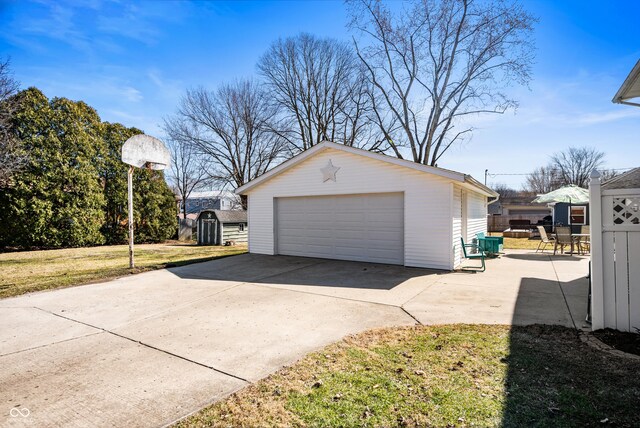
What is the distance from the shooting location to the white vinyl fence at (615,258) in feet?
12.6

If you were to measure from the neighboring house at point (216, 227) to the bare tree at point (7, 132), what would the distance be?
764 cm

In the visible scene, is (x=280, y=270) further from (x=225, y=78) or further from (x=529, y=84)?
(x=225, y=78)

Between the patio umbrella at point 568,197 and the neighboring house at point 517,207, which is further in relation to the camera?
the neighboring house at point 517,207

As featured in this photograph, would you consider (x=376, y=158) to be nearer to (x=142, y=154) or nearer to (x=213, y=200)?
(x=142, y=154)

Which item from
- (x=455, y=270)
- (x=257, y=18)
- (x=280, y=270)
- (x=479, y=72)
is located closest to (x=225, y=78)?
(x=257, y=18)

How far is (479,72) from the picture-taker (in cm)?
1934

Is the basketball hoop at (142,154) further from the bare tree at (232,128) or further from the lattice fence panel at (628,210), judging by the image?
the bare tree at (232,128)

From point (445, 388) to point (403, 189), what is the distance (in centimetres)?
686


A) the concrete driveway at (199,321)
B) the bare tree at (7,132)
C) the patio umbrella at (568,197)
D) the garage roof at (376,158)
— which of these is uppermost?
the bare tree at (7,132)

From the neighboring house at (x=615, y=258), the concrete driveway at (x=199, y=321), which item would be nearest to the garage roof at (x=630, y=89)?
the neighboring house at (x=615, y=258)

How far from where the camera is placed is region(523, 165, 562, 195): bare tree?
47.2 metres

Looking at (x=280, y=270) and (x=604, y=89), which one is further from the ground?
(x=604, y=89)

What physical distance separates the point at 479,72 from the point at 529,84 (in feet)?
9.39

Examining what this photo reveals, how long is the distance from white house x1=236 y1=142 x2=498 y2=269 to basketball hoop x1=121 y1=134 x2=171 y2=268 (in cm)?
283
